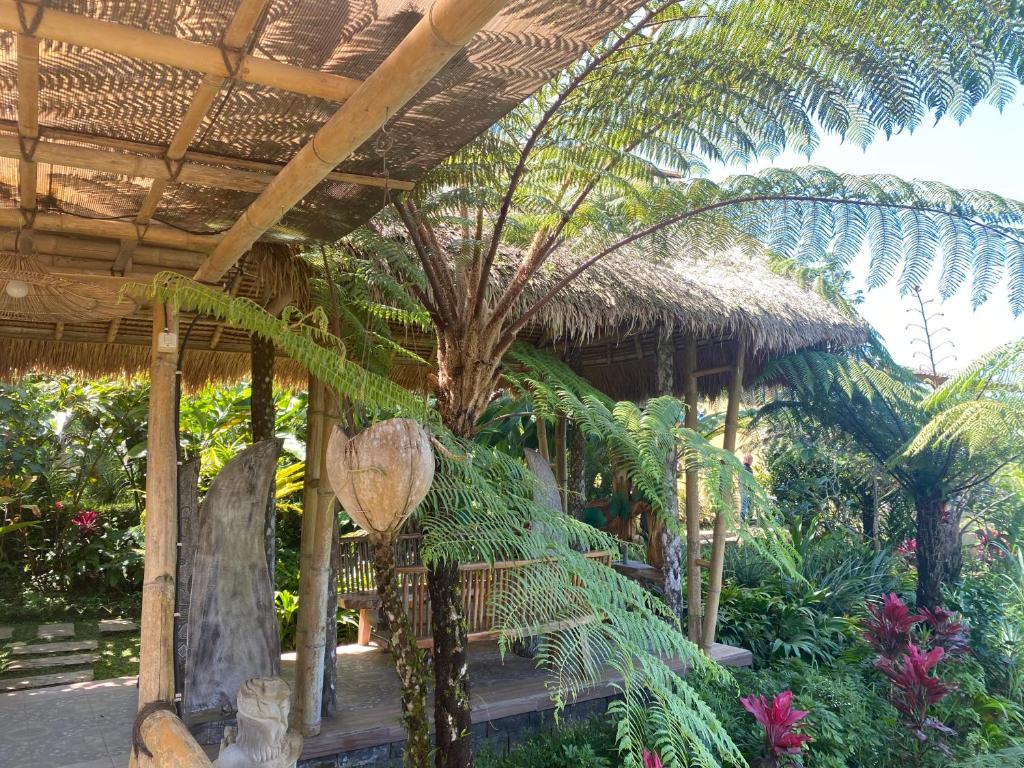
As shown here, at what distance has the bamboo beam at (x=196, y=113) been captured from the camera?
1.31m

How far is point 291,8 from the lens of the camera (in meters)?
1.37

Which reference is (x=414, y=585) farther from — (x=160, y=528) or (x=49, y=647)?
(x=49, y=647)

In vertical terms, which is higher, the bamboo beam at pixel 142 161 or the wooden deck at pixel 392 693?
the bamboo beam at pixel 142 161

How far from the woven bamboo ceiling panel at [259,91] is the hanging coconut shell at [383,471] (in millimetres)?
751

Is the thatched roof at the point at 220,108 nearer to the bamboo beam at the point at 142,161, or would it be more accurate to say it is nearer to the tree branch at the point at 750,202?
the bamboo beam at the point at 142,161

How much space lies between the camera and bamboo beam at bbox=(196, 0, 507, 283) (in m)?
1.11

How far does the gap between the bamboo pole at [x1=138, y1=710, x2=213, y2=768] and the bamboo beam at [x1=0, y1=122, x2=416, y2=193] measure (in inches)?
48.2

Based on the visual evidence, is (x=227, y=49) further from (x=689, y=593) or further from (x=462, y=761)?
(x=689, y=593)

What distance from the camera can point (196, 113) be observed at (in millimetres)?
1589

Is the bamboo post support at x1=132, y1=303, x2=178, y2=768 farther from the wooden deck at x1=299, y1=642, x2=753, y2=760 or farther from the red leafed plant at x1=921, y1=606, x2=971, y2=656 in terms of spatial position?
the red leafed plant at x1=921, y1=606, x2=971, y2=656

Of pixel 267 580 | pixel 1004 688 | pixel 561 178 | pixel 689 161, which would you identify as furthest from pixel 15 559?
pixel 1004 688

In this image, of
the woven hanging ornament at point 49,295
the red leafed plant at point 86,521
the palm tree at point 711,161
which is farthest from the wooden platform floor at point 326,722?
the red leafed plant at point 86,521

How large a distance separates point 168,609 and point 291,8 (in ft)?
4.60

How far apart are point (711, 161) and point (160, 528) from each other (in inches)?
99.0
